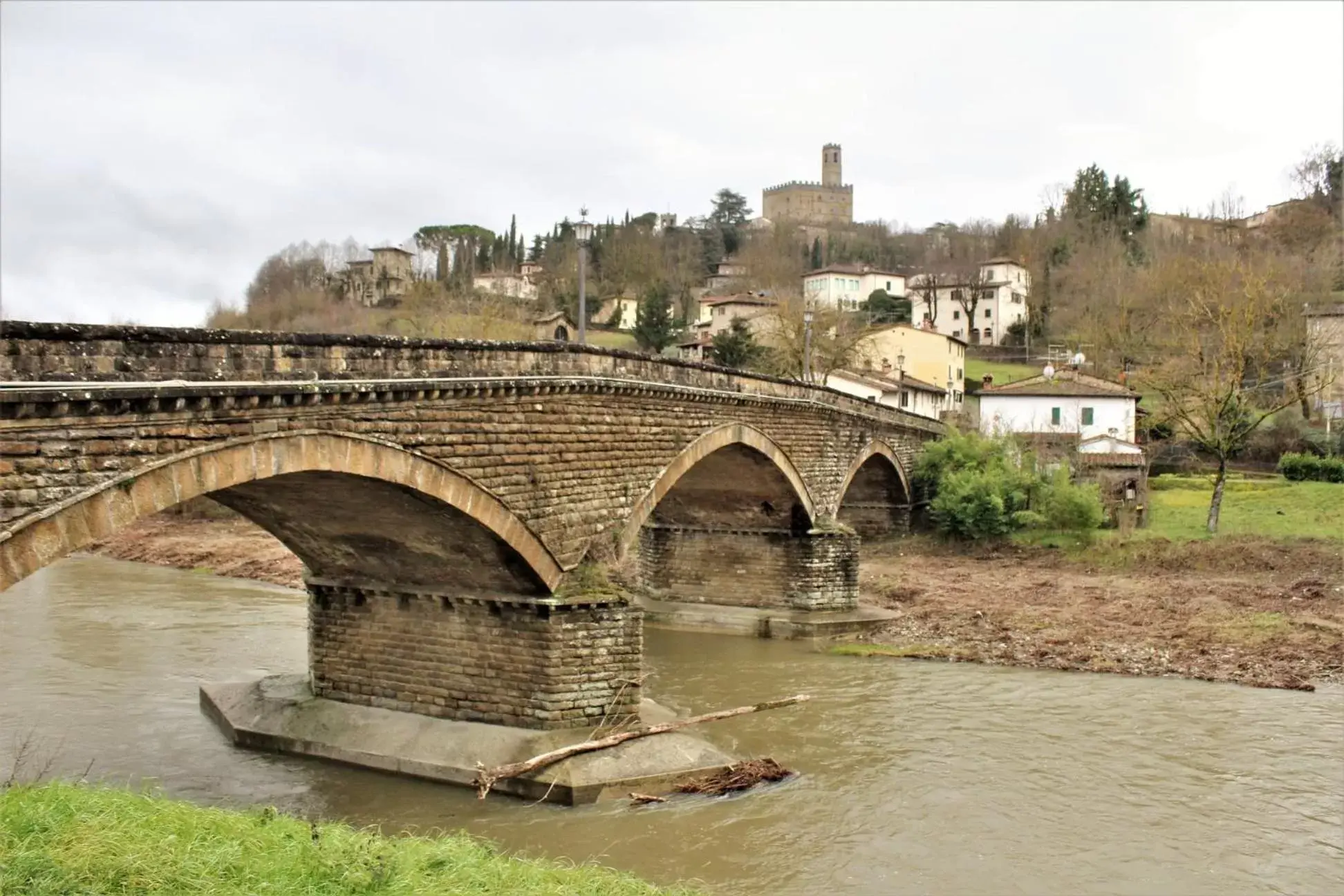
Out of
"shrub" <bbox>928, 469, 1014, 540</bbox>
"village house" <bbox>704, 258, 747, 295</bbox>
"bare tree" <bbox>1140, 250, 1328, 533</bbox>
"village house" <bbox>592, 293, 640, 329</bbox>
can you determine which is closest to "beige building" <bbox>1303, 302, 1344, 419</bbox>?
"bare tree" <bbox>1140, 250, 1328, 533</bbox>

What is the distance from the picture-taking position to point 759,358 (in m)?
54.2

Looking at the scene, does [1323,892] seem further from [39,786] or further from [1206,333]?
[1206,333]

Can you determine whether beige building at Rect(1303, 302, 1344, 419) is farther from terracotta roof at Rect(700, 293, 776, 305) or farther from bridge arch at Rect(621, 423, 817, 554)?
terracotta roof at Rect(700, 293, 776, 305)

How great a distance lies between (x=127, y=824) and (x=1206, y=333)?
4215cm

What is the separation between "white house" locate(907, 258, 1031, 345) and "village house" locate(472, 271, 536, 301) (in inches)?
1075

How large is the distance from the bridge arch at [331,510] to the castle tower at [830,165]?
155906 mm

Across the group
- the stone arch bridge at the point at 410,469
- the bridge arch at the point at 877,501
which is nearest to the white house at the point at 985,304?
the bridge arch at the point at 877,501

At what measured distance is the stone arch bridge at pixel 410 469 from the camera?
8562 mm

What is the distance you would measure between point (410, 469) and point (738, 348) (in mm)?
42187

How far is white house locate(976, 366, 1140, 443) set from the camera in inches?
1591

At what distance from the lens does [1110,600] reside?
26.6 m

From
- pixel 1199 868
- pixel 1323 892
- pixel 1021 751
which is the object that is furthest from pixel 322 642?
pixel 1323 892

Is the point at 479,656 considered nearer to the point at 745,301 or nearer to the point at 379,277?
the point at 745,301

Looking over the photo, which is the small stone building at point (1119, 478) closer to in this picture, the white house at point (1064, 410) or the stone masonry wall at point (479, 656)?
the white house at point (1064, 410)
